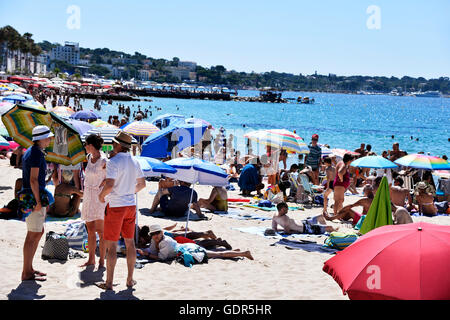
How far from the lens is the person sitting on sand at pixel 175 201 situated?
9078 mm

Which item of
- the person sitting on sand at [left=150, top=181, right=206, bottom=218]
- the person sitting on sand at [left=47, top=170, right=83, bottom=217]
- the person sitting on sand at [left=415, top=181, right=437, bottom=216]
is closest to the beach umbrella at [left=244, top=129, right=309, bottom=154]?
the person sitting on sand at [left=415, top=181, right=437, bottom=216]

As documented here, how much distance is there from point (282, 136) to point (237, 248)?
210 inches

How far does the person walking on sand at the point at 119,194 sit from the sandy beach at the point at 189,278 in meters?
0.46

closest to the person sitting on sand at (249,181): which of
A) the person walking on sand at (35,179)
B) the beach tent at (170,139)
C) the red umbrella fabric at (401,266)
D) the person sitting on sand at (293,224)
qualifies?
the beach tent at (170,139)

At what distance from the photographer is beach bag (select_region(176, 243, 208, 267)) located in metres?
6.33

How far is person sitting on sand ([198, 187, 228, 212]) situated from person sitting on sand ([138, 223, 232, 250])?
7.06ft

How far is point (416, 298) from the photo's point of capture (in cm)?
312

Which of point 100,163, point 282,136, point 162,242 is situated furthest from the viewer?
point 282,136

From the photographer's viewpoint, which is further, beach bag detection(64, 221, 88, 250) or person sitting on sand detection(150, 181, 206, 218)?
person sitting on sand detection(150, 181, 206, 218)

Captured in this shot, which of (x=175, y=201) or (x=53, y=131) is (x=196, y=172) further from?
(x=53, y=131)

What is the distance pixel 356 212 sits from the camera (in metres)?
9.62

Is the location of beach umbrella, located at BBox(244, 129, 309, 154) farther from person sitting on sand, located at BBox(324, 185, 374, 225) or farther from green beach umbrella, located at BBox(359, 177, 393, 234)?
→ green beach umbrella, located at BBox(359, 177, 393, 234)
